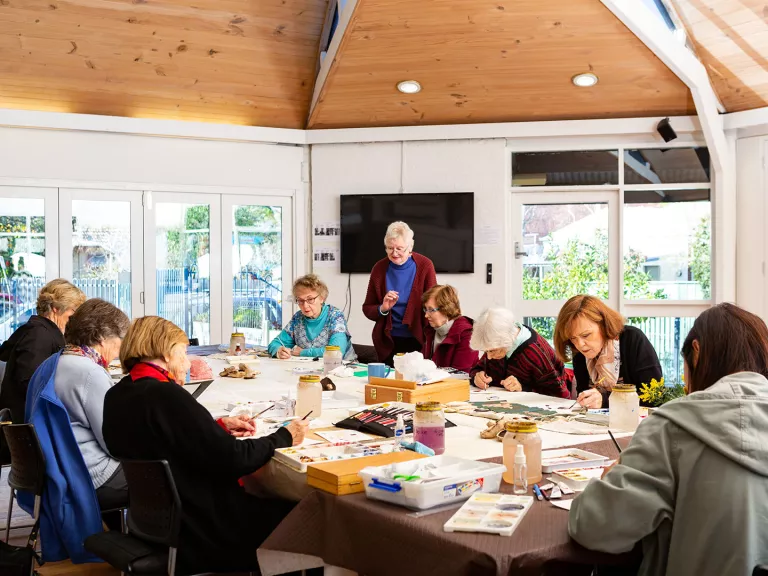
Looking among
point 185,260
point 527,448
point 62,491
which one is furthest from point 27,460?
point 185,260

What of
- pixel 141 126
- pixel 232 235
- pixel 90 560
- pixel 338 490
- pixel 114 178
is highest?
pixel 141 126

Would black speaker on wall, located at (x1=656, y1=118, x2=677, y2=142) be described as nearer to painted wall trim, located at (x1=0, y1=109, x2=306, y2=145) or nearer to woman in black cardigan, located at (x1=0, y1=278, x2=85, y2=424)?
painted wall trim, located at (x1=0, y1=109, x2=306, y2=145)

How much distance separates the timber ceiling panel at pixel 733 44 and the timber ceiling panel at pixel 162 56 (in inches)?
115

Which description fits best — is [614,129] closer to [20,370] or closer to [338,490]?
[20,370]

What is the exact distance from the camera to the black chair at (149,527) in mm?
2400

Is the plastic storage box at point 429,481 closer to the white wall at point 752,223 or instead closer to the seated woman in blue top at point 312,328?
the seated woman in blue top at point 312,328

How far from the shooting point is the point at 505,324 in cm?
392

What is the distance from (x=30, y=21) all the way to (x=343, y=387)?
13.5 feet

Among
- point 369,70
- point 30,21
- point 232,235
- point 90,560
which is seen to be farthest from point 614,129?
point 90,560

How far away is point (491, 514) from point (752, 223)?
19.3 feet

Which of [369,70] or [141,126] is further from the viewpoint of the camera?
[141,126]

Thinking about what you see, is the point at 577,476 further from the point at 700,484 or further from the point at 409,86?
the point at 409,86

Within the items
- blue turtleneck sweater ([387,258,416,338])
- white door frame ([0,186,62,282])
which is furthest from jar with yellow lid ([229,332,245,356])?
white door frame ([0,186,62,282])

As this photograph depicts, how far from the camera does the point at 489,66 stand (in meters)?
6.52
